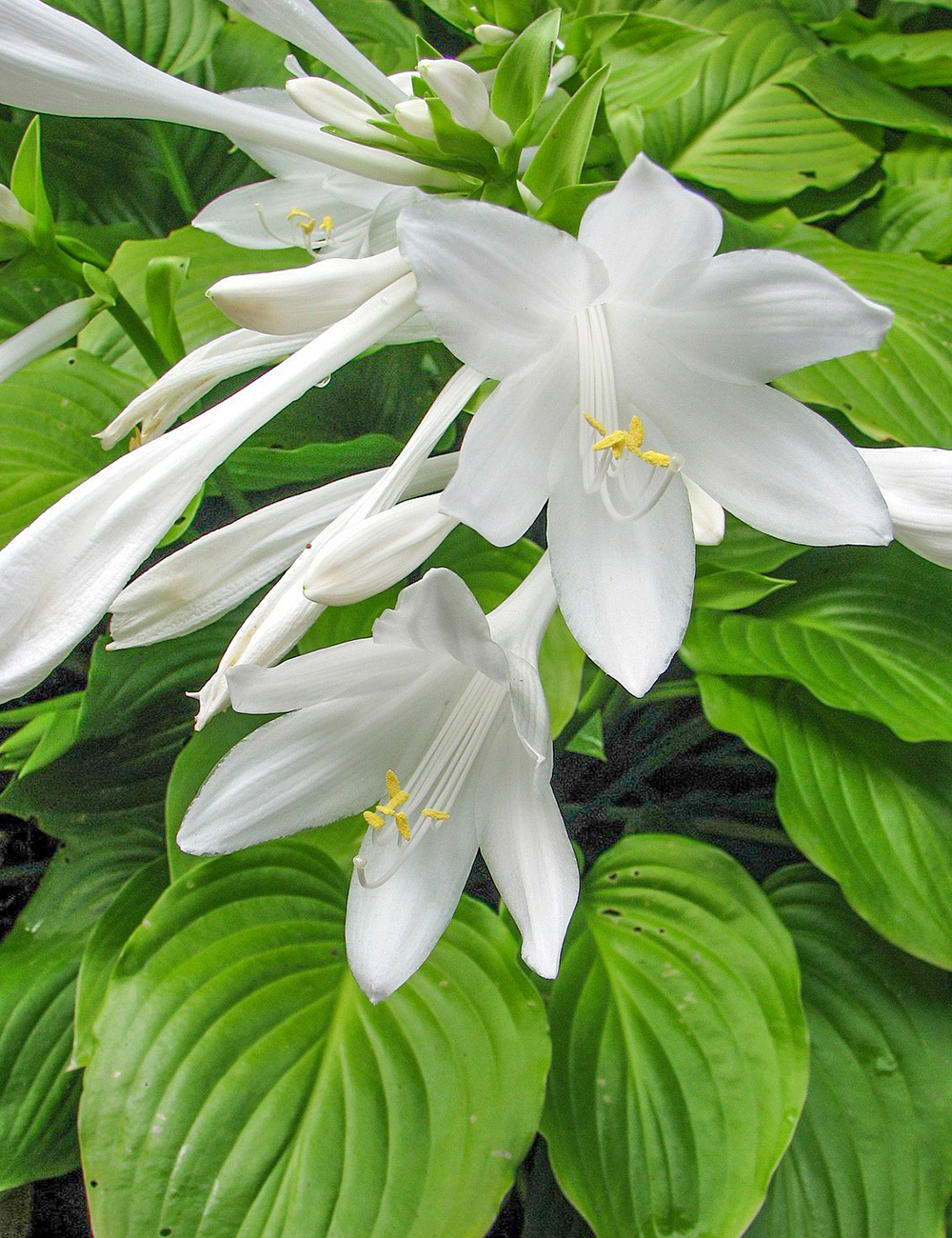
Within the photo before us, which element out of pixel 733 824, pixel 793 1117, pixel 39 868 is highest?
pixel 39 868

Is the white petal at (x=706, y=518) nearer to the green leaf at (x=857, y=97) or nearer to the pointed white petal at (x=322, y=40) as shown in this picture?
the pointed white petal at (x=322, y=40)

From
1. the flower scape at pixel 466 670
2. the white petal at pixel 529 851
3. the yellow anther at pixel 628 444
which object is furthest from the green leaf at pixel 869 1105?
the yellow anther at pixel 628 444

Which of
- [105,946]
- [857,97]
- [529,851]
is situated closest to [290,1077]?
[105,946]

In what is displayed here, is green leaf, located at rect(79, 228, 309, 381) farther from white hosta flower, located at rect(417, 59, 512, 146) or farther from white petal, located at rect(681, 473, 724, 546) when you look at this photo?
white petal, located at rect(681, 473, 724, 546)

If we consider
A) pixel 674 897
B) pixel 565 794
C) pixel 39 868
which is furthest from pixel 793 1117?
pixel 39 868

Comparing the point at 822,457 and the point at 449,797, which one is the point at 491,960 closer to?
the point at 449,797
